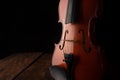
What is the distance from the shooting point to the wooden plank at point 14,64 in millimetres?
1515

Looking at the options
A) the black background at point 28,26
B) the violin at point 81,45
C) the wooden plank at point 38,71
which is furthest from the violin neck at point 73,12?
the black background at point 28,26

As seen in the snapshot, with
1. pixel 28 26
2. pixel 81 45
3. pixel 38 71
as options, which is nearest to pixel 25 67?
pixel 38 71

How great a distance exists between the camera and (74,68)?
3.50 ft

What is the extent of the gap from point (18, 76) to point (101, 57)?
0.66 meters

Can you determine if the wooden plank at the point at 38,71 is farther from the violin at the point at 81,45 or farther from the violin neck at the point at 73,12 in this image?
the violin neck at the point at 73,12

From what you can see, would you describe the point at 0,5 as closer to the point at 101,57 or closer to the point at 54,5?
the point at 54,5

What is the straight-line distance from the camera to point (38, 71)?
1528mm

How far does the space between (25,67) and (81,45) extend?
27.3 inches

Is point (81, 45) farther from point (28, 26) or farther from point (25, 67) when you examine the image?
point (28, 26)

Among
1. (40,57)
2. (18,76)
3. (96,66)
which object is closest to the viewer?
(96,66)

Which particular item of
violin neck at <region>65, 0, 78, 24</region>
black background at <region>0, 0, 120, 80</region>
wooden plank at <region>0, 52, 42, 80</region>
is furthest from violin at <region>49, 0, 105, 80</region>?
black background at <region>0, 0, 120, 80</region>

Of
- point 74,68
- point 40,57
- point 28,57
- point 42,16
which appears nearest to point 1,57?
point 28,57

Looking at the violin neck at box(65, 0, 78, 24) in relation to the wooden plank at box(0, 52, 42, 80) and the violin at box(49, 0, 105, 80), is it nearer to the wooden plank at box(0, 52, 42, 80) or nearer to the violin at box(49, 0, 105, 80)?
the violin at box(49, 0, 105, 80)

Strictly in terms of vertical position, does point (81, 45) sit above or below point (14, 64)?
above
